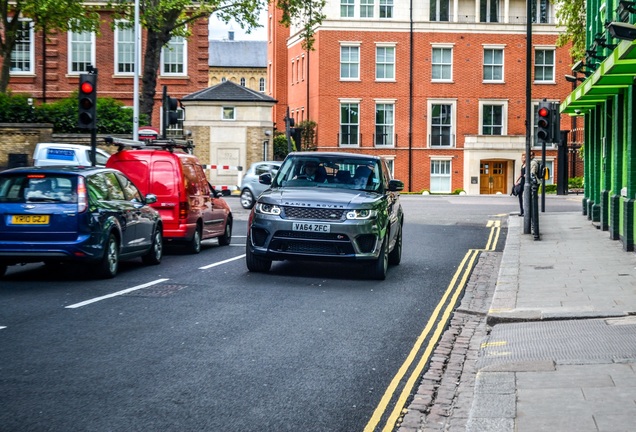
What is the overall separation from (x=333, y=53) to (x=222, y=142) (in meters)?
13.1

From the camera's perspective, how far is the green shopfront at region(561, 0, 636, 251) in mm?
17006

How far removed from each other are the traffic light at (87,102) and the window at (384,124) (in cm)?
4643

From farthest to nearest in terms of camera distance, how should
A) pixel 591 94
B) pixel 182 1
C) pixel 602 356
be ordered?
1. pixel 182 1
2. pixel 591 94
3. pixel 602 356

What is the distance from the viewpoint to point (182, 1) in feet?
115

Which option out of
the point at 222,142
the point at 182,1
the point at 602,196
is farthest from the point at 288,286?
the point at 222,142

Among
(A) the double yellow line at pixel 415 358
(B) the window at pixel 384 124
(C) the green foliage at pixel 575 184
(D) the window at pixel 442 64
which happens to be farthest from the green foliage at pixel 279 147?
(A) the double yellow line at pixel 415 358

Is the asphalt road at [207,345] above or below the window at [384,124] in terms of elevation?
below

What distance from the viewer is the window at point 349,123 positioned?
65375 millimetres

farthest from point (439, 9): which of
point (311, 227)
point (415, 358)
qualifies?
point (415, 358)

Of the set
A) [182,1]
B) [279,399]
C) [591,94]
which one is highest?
[182,1]

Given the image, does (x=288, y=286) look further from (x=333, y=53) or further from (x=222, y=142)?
(x=333, y=53)

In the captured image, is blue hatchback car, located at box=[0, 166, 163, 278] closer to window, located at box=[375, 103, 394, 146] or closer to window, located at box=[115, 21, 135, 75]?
window, located at box=[115, 21, 135, 75]

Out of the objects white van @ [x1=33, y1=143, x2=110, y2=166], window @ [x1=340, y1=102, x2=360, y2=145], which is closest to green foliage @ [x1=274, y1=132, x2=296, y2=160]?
window @ [x1=340, y1=102, x2=360, y2=145]

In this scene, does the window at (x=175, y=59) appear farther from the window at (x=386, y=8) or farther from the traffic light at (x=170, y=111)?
the traffic light at (x=170, y=111)
